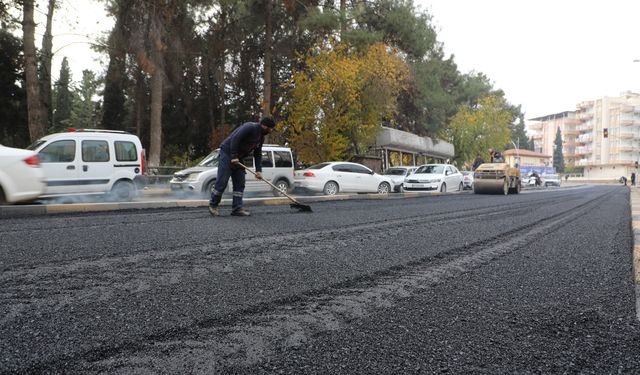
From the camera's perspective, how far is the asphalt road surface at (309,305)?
2.05 meters

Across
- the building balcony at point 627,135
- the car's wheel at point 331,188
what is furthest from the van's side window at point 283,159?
the building balcony at point 627,135

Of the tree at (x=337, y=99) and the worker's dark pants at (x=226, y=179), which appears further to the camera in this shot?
the tree at (x=337, y=99)

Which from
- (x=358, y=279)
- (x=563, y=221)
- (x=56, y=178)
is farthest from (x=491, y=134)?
(x=358, y=279)

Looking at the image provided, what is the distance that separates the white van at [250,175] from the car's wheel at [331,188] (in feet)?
4.17

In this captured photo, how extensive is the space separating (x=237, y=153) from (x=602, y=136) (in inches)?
3757

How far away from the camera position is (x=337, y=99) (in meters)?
20.7

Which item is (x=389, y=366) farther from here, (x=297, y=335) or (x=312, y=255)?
(x=312, y=255)

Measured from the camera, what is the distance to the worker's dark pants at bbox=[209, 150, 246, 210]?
7559mm

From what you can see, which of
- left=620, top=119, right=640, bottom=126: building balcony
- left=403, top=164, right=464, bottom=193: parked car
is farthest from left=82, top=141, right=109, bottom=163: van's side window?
left=620, top=119, right=640, bottom=126: building balcony

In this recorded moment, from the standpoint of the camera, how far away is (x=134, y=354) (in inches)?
80.7

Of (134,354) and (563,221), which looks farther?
(563,221)

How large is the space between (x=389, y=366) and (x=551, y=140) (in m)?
126

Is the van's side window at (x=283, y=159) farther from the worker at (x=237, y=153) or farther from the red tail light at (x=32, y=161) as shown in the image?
the red tail light at (x=32, y=161)

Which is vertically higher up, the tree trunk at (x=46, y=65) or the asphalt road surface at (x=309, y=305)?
the tree trunk at (x=46, y=65)
